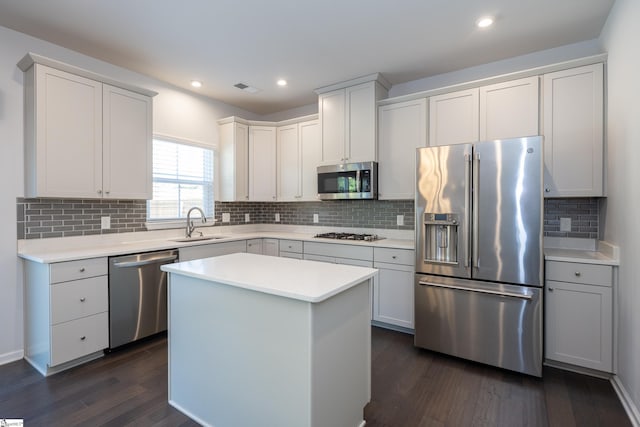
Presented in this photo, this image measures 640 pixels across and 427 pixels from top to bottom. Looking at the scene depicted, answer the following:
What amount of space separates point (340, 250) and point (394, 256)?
2.06ft

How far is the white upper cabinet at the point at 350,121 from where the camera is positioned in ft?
11.6

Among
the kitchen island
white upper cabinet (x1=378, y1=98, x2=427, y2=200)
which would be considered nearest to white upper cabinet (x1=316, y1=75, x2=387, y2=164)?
white upper cabinet (x1=378, y1=98, x2=427, y2=200)

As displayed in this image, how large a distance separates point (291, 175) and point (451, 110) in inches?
85.9

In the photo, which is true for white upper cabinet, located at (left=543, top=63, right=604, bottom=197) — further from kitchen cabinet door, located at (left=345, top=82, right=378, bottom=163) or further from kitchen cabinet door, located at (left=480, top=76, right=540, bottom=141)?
kitchen cabinet door, located at (left=345, top=82, right=378, bottom=163)

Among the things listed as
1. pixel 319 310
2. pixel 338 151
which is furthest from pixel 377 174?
pixel 319 310

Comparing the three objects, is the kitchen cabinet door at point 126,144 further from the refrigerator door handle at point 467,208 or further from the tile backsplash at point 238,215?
the refrigerator door handle at point 467,208

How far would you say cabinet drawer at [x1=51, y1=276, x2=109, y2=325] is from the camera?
235cm

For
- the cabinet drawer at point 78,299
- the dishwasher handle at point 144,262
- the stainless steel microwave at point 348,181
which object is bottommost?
the cabinet drawer at point 78,299

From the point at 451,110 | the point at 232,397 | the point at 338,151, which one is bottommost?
the point at 232,397

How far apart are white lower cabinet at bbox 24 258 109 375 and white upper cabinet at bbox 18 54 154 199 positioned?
663 mm

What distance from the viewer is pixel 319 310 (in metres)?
1.44

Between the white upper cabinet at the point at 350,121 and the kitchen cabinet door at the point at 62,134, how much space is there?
2329 mm

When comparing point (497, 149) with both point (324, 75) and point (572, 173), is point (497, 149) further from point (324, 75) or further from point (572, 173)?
point (324, 75)

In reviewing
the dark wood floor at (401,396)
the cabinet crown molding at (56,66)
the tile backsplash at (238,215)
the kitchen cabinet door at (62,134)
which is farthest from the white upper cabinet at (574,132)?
the kitchen cabinet door at (62,134)
